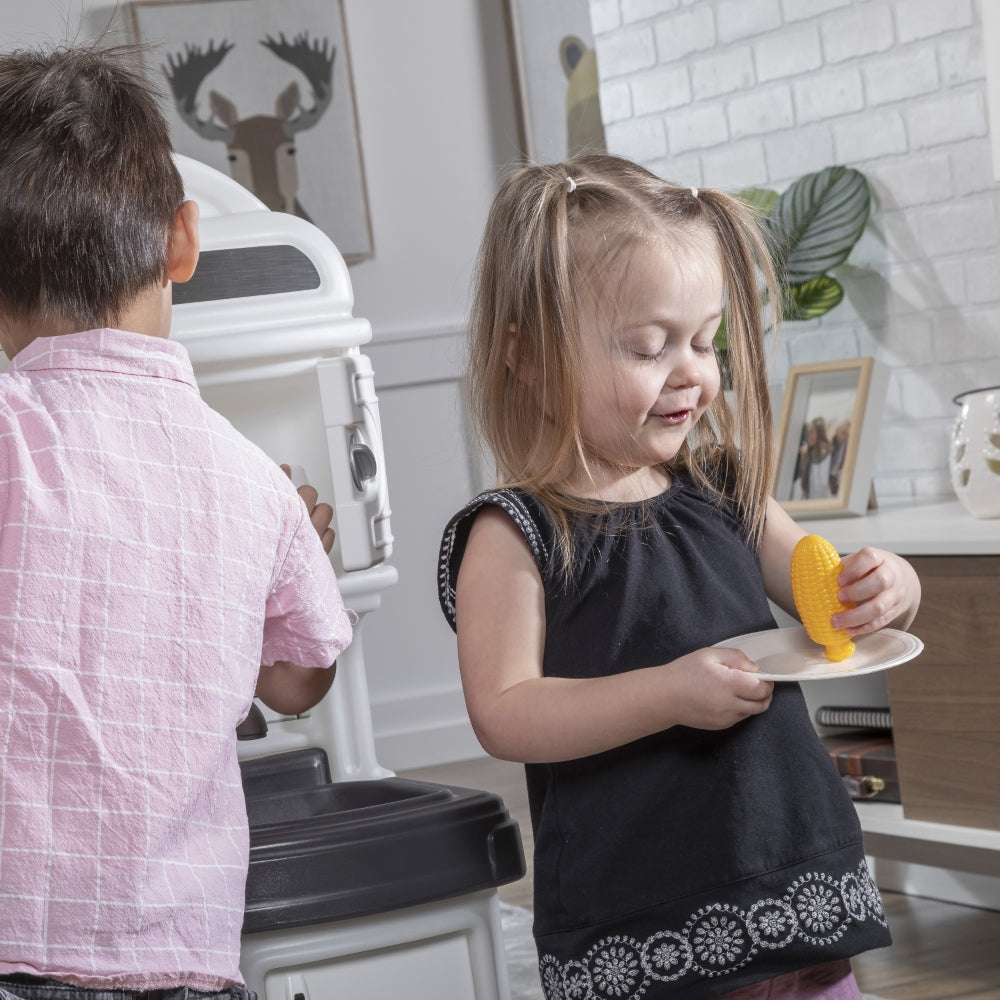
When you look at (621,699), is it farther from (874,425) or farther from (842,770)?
(874,425)

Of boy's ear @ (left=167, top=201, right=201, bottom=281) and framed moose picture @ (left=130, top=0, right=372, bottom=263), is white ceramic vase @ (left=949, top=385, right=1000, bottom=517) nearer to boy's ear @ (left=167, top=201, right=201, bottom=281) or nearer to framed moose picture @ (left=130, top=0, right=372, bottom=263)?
boy's ear @ (left=167, top=201, right=201, bottom=281)

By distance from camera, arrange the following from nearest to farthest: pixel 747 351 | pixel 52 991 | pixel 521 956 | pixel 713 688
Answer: pixel 52 991 < pixel 713 688 < pixel 747 351 < pixel 521 956

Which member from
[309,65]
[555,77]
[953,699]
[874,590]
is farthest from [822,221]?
[874,590]

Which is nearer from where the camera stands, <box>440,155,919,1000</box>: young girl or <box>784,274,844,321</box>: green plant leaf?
<box>440,155,919,1000</box>: young girl

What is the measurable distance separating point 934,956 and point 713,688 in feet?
4.38

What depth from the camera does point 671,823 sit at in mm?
967

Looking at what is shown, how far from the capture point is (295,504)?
3.00ft

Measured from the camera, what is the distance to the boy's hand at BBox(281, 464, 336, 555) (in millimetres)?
1268

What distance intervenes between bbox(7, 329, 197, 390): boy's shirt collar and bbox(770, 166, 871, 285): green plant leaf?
6.03 ft

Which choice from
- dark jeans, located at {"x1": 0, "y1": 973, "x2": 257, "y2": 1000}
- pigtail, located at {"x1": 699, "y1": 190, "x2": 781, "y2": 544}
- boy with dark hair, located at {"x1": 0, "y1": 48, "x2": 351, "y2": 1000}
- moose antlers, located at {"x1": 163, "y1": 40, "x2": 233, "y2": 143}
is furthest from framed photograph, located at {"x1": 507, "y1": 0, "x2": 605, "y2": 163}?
dark jeans, located at {"x1": 0, "y1": 973, "x2": 257, "y2": 1000}

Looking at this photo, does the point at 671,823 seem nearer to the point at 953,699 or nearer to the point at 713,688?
the point at 713,688

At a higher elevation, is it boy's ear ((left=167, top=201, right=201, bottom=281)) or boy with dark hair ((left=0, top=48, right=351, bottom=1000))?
boy's ear ((left=167, top=201, right=201, bottom=281))

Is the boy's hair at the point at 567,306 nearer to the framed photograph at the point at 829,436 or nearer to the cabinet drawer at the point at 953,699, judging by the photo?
the cabinet drawer at the point at 953,699

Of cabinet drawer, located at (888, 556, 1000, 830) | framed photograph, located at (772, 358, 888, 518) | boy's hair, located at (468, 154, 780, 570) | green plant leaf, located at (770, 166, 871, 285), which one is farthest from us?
green plant leaf, located at (770, 166, 871, 285)
